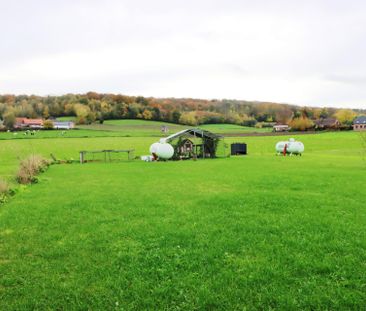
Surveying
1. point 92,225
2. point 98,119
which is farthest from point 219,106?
point 92,225

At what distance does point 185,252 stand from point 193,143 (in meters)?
34.9

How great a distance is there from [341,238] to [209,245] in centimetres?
343

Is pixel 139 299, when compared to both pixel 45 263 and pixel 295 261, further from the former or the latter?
pixel 295 261

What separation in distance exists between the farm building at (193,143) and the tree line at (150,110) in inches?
2605

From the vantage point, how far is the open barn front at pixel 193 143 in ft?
133

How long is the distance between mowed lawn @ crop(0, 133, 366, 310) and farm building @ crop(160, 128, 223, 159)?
25.9 meters

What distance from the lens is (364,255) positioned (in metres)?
7.39

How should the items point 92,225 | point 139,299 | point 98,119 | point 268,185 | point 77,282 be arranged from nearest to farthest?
point 139,299 → point 77,282 → point 92,225 → point 268,185 → point 98,119

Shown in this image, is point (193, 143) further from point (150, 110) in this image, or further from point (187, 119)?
point (150, 110)

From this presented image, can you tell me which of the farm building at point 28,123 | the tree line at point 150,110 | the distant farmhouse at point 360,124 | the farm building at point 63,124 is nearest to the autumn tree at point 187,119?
the tree line at point 150,110

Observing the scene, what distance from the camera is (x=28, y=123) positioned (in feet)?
325

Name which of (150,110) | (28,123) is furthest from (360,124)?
(28,123)

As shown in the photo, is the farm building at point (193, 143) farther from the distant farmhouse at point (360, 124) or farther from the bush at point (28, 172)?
the distant farmhouse at point (360, 124)

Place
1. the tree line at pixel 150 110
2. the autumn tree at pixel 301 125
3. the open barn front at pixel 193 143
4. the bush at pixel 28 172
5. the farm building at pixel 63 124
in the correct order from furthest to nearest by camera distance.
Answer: the tree line at pixel 150 110, the autumn tree at pixel 301 125, the farm building at pixel 63 124, the open barn front at pixel 193 143, the bush at pixel 28 172
